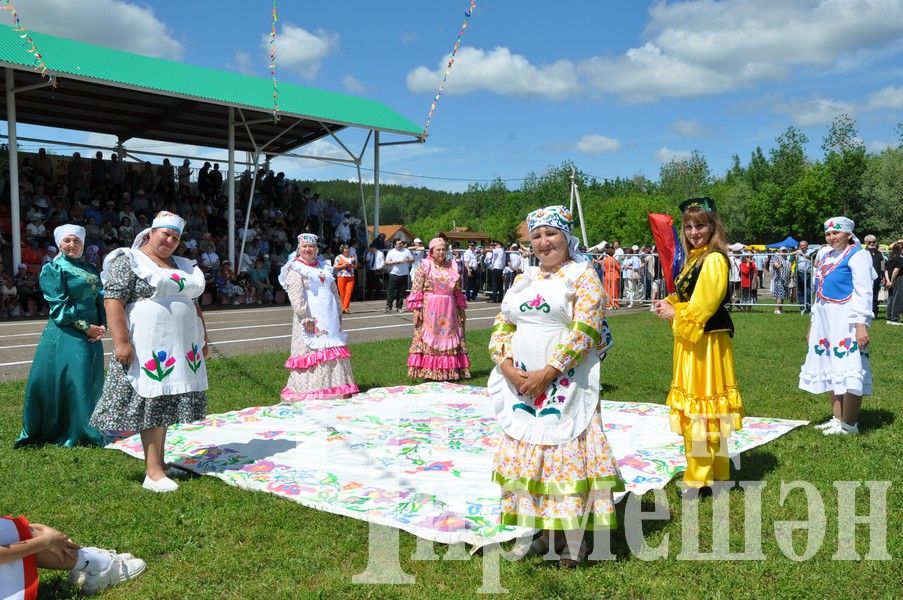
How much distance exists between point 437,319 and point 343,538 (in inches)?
211

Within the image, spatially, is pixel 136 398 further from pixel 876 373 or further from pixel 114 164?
pixel 114 164

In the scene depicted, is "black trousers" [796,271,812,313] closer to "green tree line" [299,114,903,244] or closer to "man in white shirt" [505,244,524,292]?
"man in white shirt" [505,244,524,292]

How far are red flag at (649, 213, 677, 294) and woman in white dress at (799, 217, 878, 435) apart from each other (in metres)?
2.19

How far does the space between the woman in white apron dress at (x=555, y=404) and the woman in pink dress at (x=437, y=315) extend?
5.39 metres

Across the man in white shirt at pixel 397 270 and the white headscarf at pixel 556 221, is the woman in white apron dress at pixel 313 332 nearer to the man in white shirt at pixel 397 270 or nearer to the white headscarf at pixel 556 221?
the white headscarf at pixel 556 221

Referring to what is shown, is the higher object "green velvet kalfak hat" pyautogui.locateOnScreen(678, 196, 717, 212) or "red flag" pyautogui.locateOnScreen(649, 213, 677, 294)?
"green velvet kalfak hat" pyautogui.locateOnScreen(678, 196, 717, 212)

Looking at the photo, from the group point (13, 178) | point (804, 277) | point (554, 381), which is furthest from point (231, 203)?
point (554, 381)

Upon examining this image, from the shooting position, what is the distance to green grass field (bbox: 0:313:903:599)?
3779 mm

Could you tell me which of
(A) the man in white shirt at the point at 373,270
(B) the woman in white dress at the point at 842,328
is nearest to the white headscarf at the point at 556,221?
(B) the woman in white dress at the point at 842,328

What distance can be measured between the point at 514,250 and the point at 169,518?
20131 mm

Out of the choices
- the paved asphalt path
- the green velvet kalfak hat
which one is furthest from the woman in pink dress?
the green velvet kalfak hat

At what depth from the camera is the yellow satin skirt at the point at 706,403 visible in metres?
4.94

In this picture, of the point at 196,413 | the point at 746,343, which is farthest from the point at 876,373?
the point at 196,413

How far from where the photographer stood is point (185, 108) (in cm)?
2297
